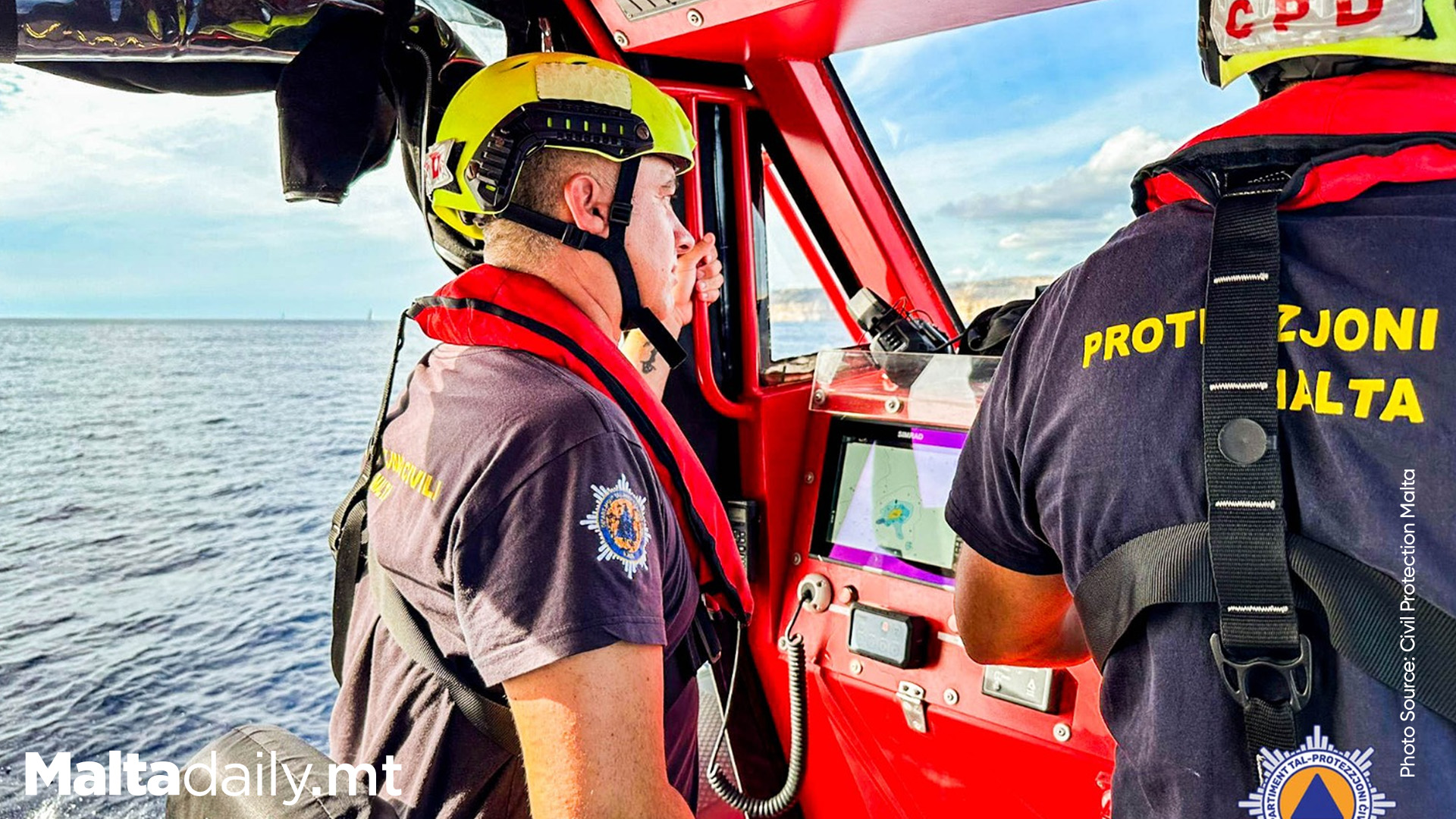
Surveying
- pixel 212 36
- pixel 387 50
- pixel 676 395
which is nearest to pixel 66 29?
pixel 212 36

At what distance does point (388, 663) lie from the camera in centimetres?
147

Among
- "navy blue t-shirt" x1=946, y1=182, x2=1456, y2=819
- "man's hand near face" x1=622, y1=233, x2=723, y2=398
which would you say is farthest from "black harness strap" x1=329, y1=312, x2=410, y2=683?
"navy blue t-shirt" x1=946, y1=182, x2=1456, y2=819

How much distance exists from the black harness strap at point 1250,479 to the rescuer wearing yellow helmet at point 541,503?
649 mm

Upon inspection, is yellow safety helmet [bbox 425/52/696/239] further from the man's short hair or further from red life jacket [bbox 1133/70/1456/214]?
red life jacket [bbox 1133/70/1456/214]

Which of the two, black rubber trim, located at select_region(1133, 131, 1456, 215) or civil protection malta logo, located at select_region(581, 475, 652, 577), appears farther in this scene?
civil protection malta logo, located at select_region(581, 475, 652, 577)

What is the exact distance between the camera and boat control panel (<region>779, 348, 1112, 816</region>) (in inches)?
80.1

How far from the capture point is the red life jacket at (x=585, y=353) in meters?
1.46

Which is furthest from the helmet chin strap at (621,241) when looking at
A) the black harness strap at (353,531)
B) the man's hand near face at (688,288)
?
the man's hand near face at (688,288)

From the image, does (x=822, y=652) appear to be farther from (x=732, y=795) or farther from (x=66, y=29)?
(x=66, y=29)

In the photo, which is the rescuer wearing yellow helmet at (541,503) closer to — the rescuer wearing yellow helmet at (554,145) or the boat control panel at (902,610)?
the rescuer wearing yellow helmet at (554,145)

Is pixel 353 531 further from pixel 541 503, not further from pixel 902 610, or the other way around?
pixel 902 610

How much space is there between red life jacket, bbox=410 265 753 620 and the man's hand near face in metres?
0.58

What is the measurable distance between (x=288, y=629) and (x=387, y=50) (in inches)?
243

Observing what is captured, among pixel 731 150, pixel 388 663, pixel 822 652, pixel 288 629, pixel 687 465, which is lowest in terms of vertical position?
pixel 288 629
